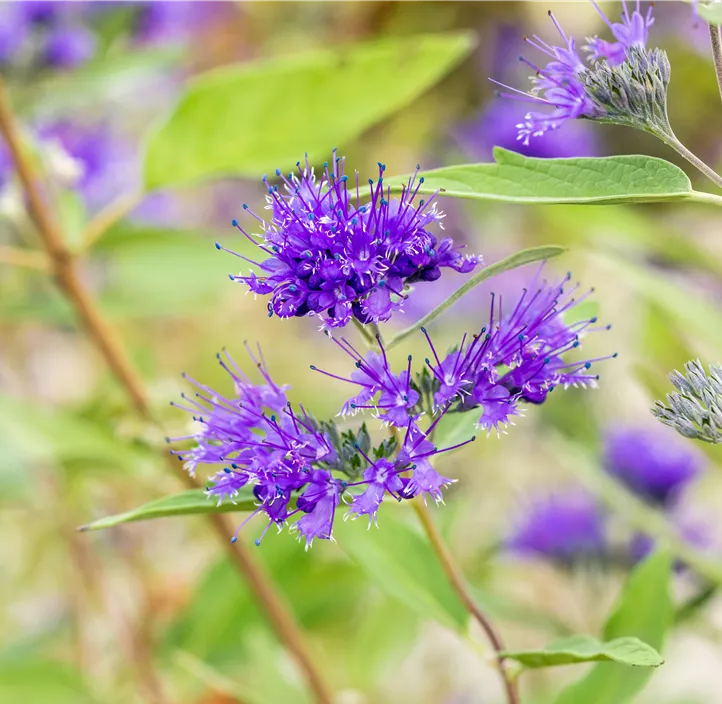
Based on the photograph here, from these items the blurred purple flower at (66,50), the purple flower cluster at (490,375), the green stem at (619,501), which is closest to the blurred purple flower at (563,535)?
the green stem at (619,501)

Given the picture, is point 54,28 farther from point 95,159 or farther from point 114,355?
point 114,355

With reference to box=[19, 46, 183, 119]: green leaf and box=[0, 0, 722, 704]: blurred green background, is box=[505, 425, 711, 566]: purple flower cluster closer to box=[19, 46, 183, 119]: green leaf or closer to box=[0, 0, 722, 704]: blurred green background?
box=[0, 0, 722, 704]: blurred green background

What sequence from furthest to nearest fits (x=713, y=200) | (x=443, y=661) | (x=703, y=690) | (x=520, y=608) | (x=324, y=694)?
(x=443, y=661)
(x=703, y=690)
(x=520, y=608)
(x=324, y=694)
(x=713, y=200)

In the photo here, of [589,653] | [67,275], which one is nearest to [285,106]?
[67,275]

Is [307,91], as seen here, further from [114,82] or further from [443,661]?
[443,661]

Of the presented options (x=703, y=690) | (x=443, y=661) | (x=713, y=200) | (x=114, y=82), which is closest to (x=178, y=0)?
(x=114, y=82)

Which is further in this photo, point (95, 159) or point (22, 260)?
point (95, 159)
